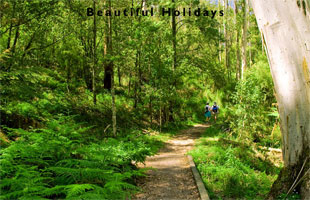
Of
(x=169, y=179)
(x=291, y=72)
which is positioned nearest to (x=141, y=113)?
(x=169, y=179)

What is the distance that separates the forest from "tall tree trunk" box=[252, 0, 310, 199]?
0.02 metres

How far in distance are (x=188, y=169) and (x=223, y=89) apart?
1256 centimetres

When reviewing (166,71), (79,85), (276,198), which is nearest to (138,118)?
(166,71)

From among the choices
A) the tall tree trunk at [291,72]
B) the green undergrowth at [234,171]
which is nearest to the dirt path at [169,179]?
the green undergrowth at [234,171]

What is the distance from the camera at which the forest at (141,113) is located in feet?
12.4

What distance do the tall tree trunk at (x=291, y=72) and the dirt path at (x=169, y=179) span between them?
2285 mm

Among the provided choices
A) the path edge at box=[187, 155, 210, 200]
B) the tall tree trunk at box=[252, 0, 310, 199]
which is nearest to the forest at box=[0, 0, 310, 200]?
the tall tree trunk at box=[252, 0, 310, 199]

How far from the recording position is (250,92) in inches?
392

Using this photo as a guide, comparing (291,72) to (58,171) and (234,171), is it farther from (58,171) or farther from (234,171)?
(234,171)

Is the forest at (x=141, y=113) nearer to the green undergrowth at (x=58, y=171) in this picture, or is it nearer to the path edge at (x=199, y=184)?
the green undergrowth at (x=58, y=171)

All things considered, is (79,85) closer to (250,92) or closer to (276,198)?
(250,92)

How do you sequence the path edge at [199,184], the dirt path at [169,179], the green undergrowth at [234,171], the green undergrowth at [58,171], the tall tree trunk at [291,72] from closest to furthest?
the green undergrowth at [58,171], the tall tree trunk at [291,72], the path edge at [199,184], the dirt path at [169,179], the green undergrowth at [234,171]

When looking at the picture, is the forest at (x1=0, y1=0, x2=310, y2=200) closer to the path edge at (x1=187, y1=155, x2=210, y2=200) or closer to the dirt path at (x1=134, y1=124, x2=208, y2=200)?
the dirt path at (x1=134, y1=124, x2=208, y2=200)

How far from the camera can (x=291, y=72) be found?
12.6 ft
